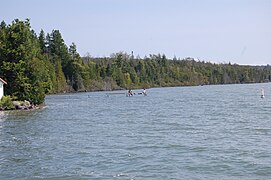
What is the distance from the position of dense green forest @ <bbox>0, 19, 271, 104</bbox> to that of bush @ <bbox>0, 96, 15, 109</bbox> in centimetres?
341

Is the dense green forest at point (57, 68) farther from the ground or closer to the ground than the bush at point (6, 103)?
farther from the ground

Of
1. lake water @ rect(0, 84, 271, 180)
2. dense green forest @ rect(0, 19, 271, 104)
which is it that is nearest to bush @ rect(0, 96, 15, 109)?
dense green forest @ rect(0, 19, 271, 104)

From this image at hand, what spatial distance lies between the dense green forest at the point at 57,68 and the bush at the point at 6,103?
134 inches

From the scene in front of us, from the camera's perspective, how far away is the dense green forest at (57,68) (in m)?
60.1

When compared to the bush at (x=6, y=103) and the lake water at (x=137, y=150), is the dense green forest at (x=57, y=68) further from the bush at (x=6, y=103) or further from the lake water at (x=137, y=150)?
the lake water at (x=137, y=150)

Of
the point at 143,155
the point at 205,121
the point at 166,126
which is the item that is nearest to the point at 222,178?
the point at 143,155

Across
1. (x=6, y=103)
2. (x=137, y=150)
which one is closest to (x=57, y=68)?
(x=6, y=103)

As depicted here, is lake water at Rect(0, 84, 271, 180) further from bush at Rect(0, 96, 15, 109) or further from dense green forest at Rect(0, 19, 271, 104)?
dense green forest at Rect(0, 19, 271, 104)

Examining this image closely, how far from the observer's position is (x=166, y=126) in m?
35.6

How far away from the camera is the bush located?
2135 inches

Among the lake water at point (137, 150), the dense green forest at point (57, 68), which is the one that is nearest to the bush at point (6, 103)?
the dense green forest at point (57, 68)

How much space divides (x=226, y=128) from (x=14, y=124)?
58.6 ft

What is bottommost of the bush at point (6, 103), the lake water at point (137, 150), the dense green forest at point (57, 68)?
the lake water at point (137, 150)

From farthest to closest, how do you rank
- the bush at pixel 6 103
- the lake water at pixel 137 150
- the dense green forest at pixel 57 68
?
the dense green forest at pixel 57 68 < the bush at pixel 6 103 < the lake water at pixel 137 150
